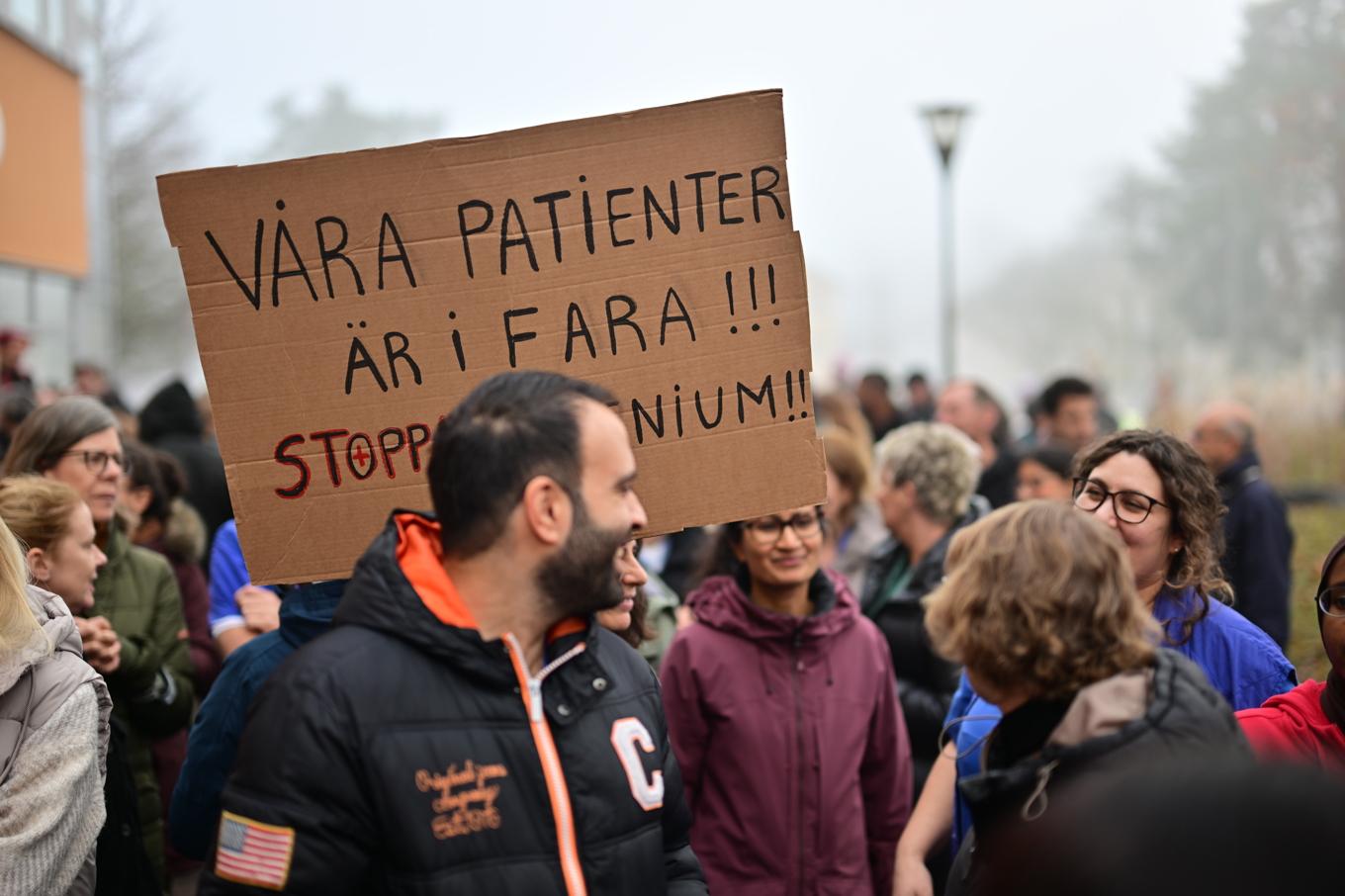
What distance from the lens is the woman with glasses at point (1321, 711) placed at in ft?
9.64

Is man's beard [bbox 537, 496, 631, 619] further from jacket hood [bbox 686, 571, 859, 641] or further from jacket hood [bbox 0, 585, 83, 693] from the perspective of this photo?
jacket hood [bbox 686, 571, 859, 641]

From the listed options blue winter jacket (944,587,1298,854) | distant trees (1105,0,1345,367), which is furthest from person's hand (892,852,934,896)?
distant trees (1105,0,1345,367)

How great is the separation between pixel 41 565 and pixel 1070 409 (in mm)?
6931

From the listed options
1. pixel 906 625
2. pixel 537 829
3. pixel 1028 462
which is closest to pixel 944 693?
pixel 906 625

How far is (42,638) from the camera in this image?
9.71 ft

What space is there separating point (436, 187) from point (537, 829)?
1447mm

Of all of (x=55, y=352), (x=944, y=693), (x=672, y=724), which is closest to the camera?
(x=672, y=724)

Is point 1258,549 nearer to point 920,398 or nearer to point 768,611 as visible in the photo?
point 768,611

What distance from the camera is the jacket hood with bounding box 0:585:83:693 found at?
288 centimetres

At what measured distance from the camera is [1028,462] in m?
6.55

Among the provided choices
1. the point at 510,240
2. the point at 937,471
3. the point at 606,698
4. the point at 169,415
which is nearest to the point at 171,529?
the point at 169,415

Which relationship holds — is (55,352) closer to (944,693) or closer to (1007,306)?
(944,693)

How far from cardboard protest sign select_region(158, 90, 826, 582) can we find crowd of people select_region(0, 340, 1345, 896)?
0.72ft

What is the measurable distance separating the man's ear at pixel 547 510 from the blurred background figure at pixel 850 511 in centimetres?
403
